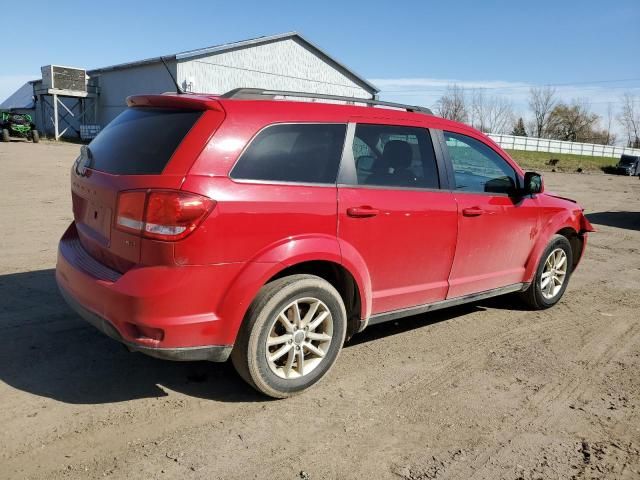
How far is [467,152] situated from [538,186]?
831 mm

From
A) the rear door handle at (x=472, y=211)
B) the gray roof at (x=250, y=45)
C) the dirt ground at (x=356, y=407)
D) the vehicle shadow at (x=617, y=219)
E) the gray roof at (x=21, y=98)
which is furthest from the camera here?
the gray roof at (x=21, y=98)

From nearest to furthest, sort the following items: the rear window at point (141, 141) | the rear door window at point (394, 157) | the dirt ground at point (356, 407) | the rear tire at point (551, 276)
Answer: the dirt ground at point (356, 407) → the rear window at point (141, 141) → the rear door window at point (394, 157) → the rear tire at point (551, 276)

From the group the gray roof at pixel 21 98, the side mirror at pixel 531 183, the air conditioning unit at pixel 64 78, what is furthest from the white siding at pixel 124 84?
the side mirror at pixel 531 183

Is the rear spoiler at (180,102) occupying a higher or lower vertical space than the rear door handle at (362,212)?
higher

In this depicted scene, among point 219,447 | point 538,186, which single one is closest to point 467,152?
point 538,186

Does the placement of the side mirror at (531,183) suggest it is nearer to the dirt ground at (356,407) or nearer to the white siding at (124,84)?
the dirt ground at (356,407)

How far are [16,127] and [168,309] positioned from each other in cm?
3457

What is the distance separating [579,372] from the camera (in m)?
4.16

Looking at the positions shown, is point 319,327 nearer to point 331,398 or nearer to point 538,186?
point 331,398

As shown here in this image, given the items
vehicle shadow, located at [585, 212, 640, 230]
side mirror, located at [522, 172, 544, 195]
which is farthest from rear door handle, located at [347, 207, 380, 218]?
vehicle shadow, located at [585, 212, 640, 230]

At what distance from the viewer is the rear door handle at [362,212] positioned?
3.69 meters

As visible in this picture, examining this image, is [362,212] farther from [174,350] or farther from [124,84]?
[124,84]

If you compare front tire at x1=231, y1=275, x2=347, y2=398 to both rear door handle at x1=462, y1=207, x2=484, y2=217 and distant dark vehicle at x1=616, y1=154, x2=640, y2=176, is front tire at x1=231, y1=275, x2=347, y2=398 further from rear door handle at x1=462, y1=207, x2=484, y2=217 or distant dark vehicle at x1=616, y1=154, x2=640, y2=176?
distant dark vehicle at x1=616, y1=154, x2=640, y2=176

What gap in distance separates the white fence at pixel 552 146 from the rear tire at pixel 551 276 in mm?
46764
